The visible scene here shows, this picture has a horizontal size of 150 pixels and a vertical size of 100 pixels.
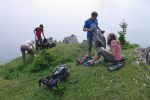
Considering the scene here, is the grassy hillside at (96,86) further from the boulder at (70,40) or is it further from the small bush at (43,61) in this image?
the boulder at (70,40)

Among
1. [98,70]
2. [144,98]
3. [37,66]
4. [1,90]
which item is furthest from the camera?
[37,66]

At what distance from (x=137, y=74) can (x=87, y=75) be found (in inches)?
110

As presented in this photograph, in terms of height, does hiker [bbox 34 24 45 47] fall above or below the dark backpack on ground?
above

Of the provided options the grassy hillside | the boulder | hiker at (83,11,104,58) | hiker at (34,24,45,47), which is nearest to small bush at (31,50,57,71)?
the grassy hillside

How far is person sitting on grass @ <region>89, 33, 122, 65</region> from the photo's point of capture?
25.0 meters

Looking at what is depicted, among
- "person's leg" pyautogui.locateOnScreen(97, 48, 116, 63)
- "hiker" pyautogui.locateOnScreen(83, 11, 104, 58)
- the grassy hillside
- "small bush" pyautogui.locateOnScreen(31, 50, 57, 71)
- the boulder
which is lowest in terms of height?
the grassy hillside

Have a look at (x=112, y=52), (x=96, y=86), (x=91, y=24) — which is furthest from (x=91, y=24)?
(x=96, y=86)

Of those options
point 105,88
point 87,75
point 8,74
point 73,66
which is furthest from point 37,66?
point 105,88

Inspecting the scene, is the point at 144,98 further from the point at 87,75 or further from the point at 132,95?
the point at 87,75

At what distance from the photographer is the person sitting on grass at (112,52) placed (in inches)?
982

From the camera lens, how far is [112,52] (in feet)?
82.8

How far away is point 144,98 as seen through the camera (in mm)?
22641

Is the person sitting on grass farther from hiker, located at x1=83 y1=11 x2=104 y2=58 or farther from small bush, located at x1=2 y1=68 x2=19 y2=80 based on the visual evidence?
small bush, located at x1=2 y1=68 x2=19 y2=80

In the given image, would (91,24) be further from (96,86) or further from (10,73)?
(10,73)
